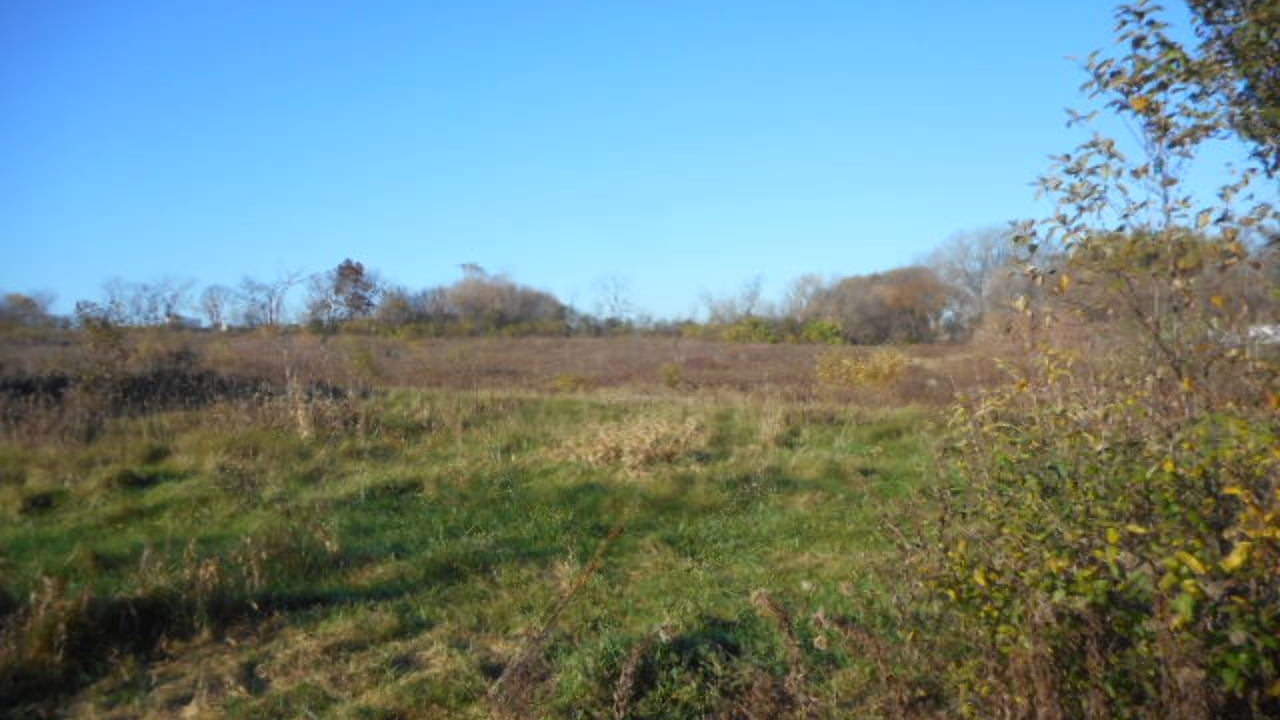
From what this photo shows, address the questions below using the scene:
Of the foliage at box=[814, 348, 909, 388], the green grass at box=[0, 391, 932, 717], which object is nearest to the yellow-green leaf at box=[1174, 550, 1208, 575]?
the green grass at box=[0, 391, 932, 717]

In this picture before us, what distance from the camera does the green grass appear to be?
13.3 feet

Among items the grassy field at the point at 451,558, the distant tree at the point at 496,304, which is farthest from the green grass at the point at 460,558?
the distant tree at the point at 496,304

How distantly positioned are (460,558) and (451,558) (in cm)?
6

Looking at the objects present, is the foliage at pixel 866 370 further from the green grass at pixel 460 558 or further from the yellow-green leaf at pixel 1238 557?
the yellow-green leaf at pixel 1238 557

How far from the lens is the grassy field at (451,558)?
158 inches

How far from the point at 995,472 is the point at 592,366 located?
2343 centimetres

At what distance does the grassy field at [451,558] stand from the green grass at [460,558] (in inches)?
0.9

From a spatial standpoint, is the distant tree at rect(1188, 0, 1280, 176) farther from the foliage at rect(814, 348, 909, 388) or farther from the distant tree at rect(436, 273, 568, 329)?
the distant tree at rect(436, 273, 568, 329)

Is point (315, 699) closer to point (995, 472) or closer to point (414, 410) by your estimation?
point (995, 472)

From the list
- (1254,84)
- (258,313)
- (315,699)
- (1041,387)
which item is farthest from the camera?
(258,313)

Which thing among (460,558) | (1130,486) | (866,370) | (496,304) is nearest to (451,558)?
(460,558)

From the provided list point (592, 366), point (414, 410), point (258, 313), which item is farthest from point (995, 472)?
point (592, 366)

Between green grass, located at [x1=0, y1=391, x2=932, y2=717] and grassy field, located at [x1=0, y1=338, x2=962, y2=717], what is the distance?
2 centimetres

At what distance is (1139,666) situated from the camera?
2.58 m
